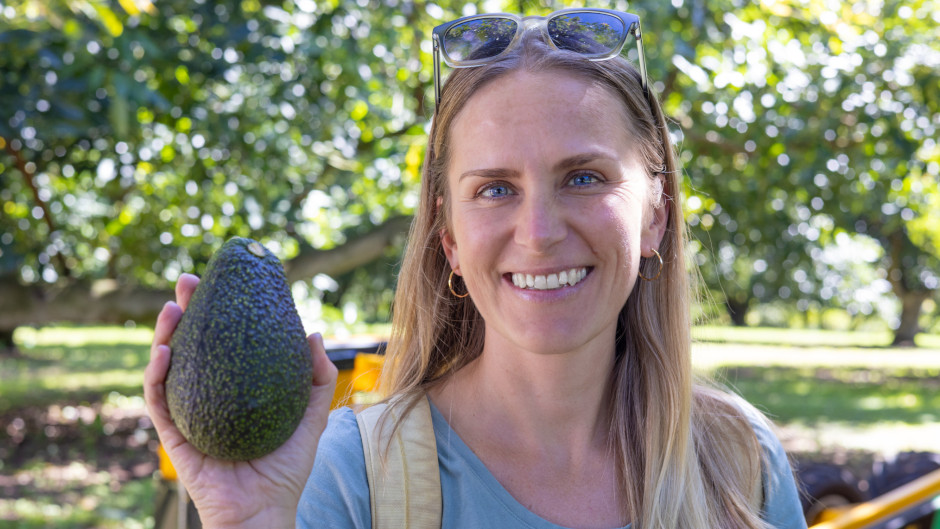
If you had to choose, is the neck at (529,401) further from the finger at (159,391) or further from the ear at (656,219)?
the finger at (159,391)

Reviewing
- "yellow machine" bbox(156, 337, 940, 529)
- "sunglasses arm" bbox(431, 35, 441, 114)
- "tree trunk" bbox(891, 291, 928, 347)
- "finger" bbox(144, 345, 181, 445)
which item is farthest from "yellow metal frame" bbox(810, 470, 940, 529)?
"tree trunk" bbox(891, 291, 928, 347)

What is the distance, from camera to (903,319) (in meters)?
26.8

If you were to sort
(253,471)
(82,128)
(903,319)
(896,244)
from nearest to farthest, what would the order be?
(253,471)
(82,128)
(896,244)
(903,319)

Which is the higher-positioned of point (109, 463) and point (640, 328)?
point (640, 328)

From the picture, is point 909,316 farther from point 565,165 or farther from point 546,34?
point 565,165

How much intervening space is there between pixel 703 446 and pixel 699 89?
4831 millimetres

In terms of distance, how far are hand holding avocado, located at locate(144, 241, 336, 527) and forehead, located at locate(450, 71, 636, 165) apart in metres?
0.61

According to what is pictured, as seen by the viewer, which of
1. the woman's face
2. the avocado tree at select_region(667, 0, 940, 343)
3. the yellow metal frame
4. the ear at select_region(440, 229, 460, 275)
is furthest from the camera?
the avocado tree at select_region(667, 0, 940, 343)

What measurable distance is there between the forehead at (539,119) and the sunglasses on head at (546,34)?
4.6 inches

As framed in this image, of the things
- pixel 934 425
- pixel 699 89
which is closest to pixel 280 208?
pixel 699 89

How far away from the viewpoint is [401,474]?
154 cm

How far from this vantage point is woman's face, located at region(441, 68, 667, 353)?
1.60 m

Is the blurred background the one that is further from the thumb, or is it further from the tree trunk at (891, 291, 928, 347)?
the tree trunk at (891, 291, 928, 347)

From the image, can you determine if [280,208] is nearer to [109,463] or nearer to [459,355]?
[109,463]
